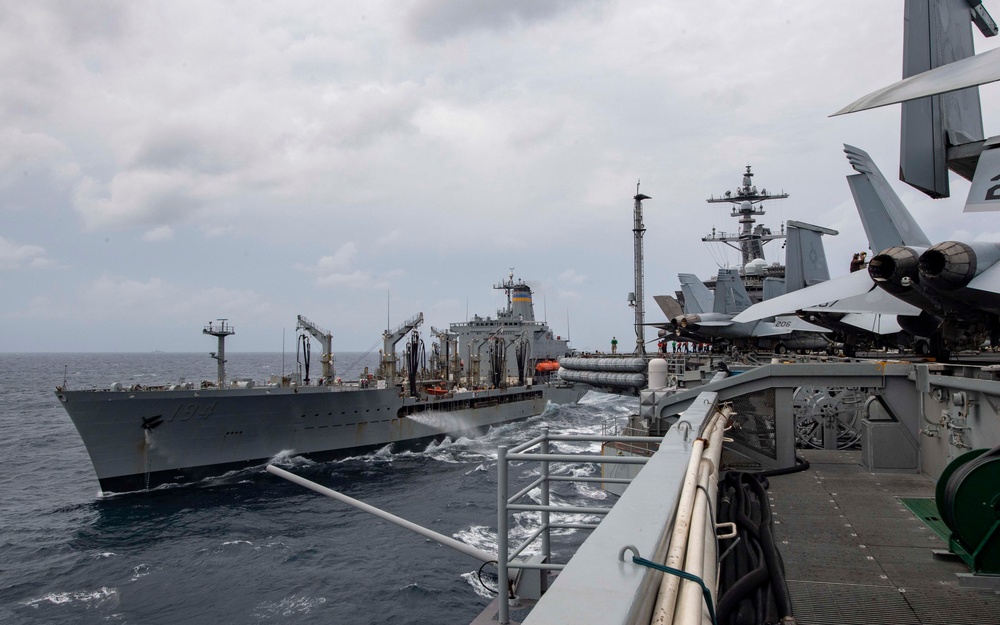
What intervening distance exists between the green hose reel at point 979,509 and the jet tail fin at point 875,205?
47.9 feet

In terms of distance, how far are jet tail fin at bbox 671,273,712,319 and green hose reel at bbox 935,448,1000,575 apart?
1481 inches

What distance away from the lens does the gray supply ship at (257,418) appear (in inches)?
933

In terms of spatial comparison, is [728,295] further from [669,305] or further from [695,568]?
[695,568]

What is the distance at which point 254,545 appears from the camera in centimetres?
1734

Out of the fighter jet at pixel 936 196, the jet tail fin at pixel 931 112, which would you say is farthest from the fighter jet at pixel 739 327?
the jet tail fin at pixel 931 112

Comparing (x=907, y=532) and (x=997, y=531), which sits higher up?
(x=997, y=531)

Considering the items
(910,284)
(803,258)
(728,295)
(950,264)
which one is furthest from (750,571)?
(728,295)

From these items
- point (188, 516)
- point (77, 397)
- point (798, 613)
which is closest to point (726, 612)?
point (798, 613)

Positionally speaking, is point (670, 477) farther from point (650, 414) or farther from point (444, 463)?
point (444, 463)

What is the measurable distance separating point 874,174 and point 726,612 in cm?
1677

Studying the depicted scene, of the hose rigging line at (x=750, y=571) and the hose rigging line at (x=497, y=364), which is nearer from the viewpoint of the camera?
the hose rigging line at (x=750, y=571)

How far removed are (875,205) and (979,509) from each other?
14989 millimetres

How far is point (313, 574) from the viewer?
588 inches

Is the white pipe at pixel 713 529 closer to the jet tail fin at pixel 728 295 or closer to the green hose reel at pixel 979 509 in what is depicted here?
the green hose reel at pixel 979 509
